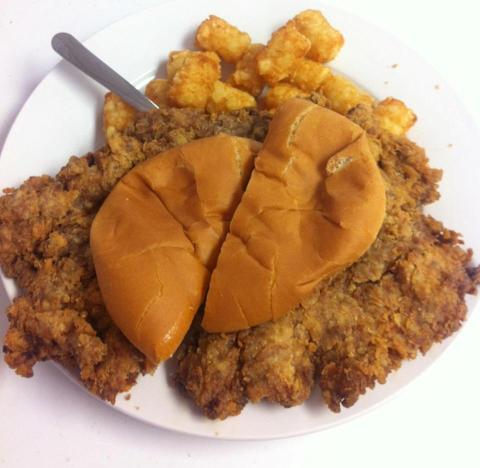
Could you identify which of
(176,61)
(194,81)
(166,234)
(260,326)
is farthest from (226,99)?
(260,326)

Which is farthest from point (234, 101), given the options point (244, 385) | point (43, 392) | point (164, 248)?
point (43, 392)

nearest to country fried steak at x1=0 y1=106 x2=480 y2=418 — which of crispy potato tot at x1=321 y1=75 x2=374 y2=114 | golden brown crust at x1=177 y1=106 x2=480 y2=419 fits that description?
golden brown crust at x1=177 y1=106 x2=480 y2=419

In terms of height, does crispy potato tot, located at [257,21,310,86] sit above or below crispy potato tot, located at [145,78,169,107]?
above

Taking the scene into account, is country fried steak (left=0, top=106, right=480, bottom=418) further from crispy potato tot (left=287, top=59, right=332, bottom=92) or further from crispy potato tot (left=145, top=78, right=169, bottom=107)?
crispy potato tot (left=287, top=59, right=332, bottom=92)

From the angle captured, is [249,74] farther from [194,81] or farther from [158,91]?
[158,91]

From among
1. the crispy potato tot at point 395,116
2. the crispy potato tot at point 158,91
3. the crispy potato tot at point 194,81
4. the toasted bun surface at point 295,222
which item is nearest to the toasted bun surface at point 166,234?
the toasted bun surface at point 295,222

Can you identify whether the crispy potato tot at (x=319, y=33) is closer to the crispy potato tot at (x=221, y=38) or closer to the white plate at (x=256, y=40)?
the white plate at (x=256, y=40)
